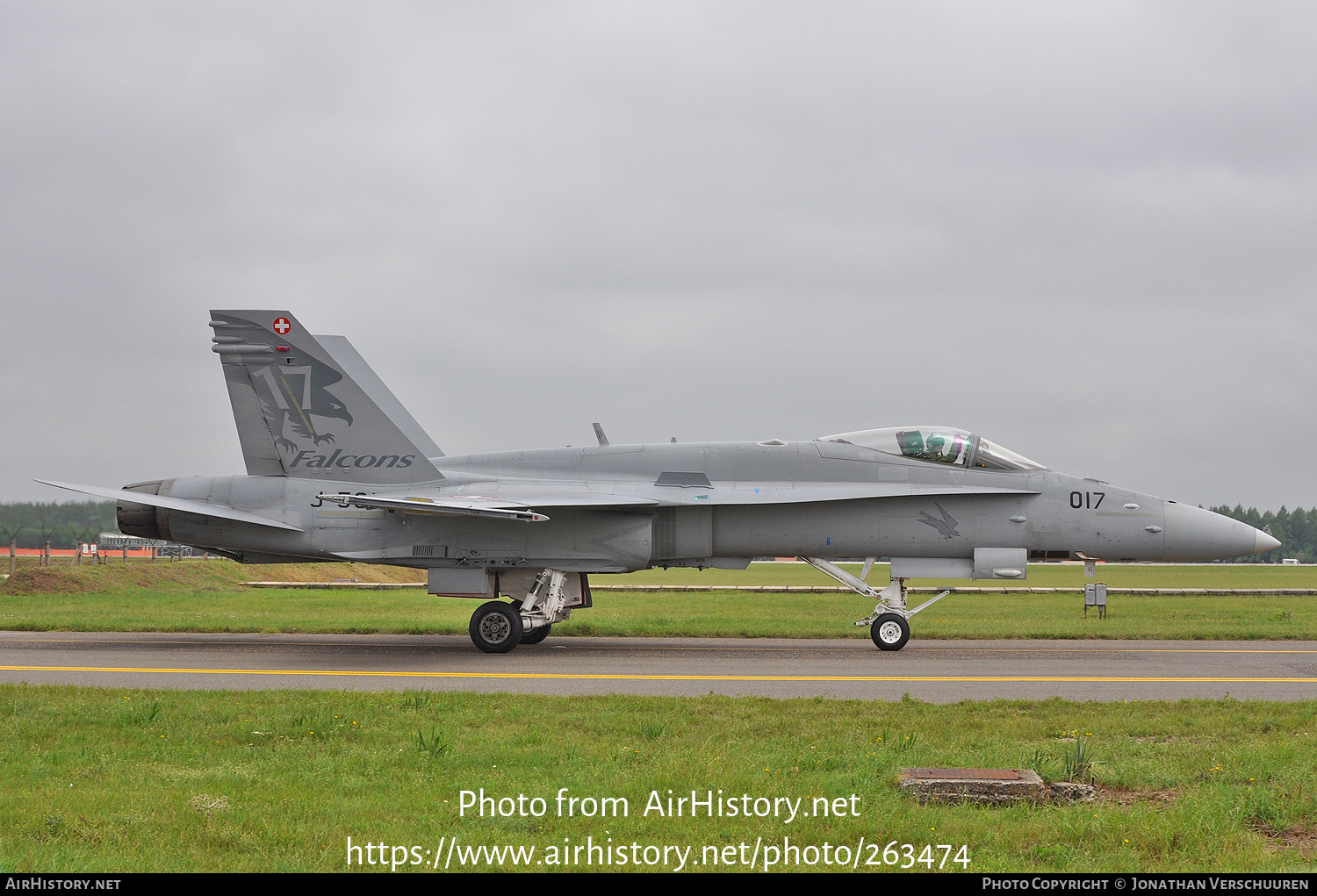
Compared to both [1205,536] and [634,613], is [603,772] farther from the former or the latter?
[634,613]

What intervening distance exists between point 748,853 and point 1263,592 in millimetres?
32061

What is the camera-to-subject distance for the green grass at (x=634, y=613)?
1834 centimetres

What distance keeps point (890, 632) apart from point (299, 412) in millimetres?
9466

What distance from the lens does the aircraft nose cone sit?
15.2 metres

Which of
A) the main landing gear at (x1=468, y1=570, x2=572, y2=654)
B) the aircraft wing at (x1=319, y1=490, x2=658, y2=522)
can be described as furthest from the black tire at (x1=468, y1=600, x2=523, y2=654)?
the aircraft wing at (x1=319, y1=490, x2=658, y2=522)

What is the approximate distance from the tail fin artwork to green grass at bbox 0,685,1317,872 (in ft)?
21.9

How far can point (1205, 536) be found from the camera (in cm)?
1524

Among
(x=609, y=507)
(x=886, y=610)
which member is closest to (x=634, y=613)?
(x=609, y=507)

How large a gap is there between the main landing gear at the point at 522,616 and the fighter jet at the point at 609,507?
1.2 inches

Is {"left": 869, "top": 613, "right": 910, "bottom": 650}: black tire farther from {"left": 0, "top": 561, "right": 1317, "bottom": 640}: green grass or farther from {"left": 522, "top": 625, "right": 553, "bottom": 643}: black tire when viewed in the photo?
{"left": 522, "top": 625, "right": 553, "bottom": 643}: black tire

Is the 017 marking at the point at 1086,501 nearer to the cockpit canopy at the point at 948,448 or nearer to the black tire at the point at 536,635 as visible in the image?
the cockpit canopy at the point at 948,448

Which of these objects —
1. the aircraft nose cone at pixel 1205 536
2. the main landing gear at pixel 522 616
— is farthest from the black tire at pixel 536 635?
the aircraft nose cone at pixel 1205 536

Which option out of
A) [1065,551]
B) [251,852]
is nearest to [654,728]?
[251,852]

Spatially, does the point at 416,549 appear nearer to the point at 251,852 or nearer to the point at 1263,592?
the point at 251,852
